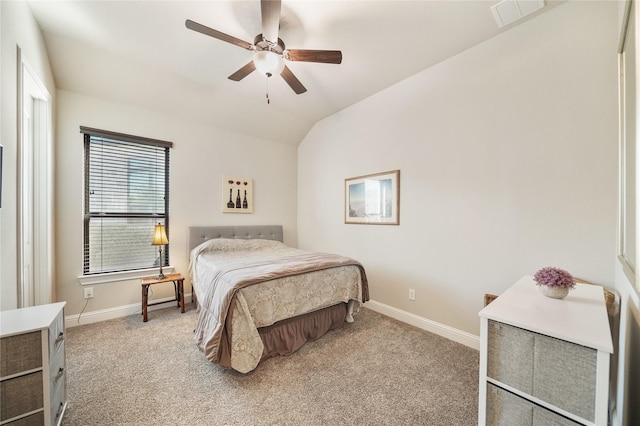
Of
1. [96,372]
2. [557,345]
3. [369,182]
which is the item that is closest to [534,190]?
[557,345]

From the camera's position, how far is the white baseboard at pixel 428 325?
239 cm

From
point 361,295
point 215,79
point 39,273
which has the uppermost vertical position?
point 215,79

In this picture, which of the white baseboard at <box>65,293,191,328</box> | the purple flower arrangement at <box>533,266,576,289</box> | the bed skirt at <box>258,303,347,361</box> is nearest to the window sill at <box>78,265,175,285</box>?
the white baseboard at <box>65,293,191,328</box>

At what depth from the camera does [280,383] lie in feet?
6.18

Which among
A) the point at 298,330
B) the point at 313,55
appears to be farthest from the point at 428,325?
the point at 313,55

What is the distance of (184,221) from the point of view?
11.7ft

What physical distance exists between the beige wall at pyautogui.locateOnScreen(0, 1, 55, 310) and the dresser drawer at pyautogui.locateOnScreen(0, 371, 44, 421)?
2.00ft

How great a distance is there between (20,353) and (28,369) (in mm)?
91

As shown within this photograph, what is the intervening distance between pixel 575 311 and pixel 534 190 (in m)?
1.19

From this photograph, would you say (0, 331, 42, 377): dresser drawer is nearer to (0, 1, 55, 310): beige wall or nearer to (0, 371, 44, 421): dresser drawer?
(0, 371, 44, 421): dresser drawer

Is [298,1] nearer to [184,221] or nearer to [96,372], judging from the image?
[184,221]

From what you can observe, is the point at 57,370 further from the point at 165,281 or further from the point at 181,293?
the point at 181,293

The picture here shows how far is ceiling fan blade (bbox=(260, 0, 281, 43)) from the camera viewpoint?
166cm

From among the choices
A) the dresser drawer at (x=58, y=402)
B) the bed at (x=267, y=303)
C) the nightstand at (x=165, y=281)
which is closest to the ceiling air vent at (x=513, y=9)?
the bed at (x=267, y=303)
